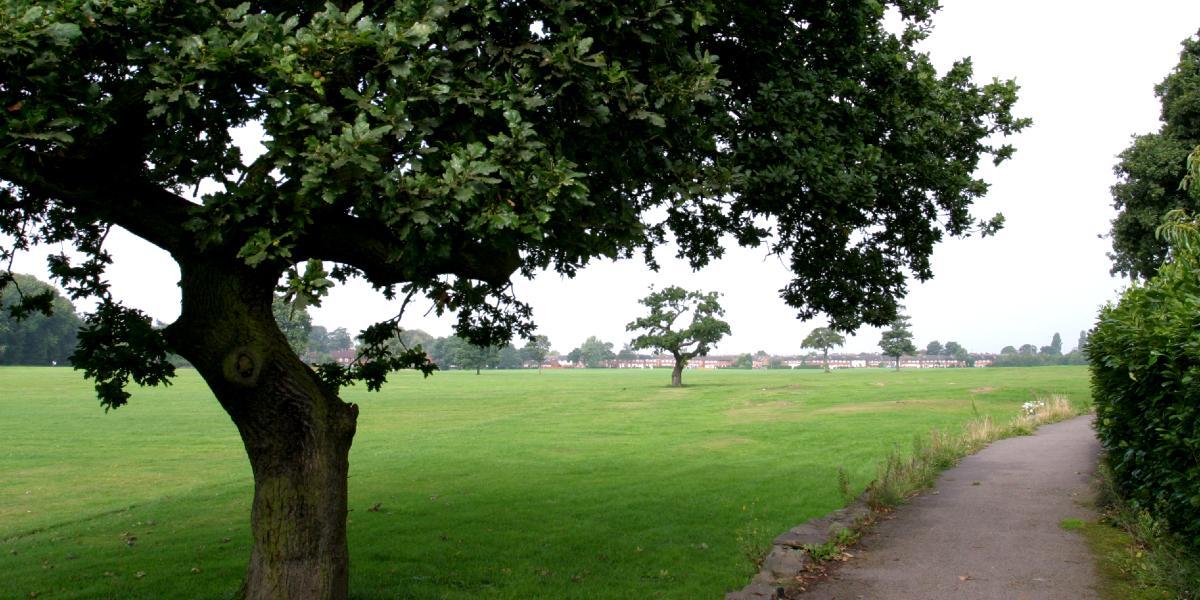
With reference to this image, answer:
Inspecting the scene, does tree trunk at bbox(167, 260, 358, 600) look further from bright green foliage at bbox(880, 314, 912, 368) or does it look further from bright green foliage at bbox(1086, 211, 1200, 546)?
bright green foliage at bbox(880, 314, 912, 368)

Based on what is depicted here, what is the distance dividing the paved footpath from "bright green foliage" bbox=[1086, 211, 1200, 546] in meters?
1.15

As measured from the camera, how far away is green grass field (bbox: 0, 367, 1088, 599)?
10773 mm

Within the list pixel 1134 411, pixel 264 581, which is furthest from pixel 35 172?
pixel 1134 411

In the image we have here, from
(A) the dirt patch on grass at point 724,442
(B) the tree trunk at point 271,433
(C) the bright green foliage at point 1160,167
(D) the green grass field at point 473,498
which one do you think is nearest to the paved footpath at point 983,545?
(D) the green grass field at point 473,498

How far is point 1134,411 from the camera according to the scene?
10789 millimetres

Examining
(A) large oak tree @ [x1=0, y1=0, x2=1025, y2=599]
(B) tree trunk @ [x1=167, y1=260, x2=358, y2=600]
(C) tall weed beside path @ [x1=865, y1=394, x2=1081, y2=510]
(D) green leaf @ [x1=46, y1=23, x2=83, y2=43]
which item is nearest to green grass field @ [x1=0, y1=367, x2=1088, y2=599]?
(C) tall weed beside path @ [x1=865, y1=394, x2=1081, y2=510]

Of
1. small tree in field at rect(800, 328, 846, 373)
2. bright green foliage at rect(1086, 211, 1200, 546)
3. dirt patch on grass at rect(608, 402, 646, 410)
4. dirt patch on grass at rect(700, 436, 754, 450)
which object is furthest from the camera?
small tree in field at rect(800, 328, 846, 373)

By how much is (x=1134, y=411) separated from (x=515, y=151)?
9.54 m

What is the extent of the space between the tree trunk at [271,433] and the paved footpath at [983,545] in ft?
17.1

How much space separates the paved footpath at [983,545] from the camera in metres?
8.70

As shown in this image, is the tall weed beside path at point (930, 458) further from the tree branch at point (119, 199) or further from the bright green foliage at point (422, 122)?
the tree branch at point (119, 199)

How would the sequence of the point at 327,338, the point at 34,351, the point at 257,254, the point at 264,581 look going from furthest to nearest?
the point at 327,338
the point at 34,351
the point at 264,581
the point at 257,254

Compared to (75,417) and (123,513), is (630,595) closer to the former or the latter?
(123,513)

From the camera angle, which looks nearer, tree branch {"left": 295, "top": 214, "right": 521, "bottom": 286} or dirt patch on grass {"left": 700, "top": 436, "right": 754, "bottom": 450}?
tree branch {"left": 295, "top": 214, "right": 521, "bottom": 286}
